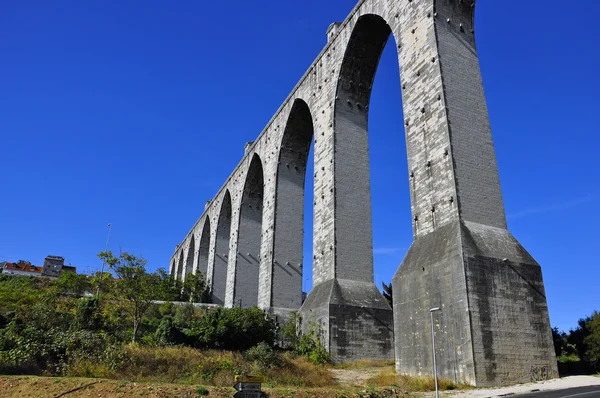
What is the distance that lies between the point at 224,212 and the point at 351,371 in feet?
102

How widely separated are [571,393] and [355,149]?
1644cm

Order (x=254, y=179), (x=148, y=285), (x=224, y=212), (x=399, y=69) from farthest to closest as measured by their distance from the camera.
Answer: (x=224, y=212) < (x=254, y=179) < (x=148, y=285) < (x=399, y=69)

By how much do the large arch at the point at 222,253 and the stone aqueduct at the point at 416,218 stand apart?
14615mm

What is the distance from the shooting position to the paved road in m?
10.6

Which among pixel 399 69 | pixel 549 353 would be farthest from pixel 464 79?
pixel 549 353

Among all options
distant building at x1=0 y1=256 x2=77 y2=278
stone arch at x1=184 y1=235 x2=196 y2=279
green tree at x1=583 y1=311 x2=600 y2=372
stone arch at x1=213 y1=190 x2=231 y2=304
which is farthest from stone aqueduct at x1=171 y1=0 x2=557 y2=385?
distant building at x1=0 y1=256 x2=77 y2=278

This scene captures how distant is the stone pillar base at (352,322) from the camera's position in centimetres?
2059

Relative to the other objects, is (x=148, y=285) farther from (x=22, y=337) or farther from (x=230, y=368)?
(x=230, y=368)

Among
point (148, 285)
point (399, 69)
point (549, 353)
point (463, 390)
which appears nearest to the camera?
point (463, 390)

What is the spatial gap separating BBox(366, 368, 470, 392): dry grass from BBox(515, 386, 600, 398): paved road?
1.93m

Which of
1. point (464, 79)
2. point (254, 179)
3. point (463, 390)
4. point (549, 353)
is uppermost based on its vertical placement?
point (254, 179)

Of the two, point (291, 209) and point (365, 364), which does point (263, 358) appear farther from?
point (291, 209)

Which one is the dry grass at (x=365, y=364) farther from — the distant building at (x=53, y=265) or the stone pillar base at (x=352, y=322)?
the distant building at (x=53, y=265)

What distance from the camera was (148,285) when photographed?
84.2 ft
